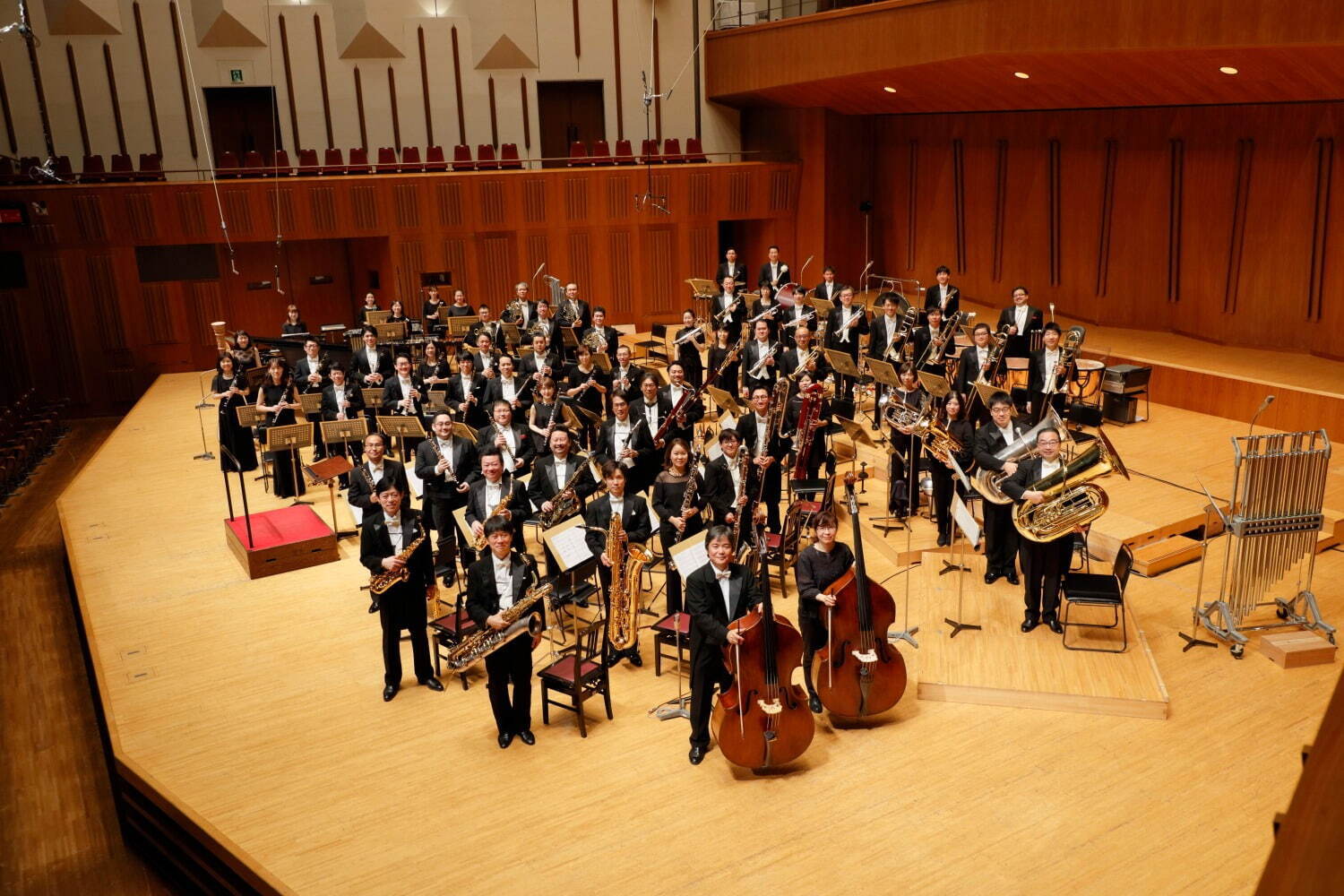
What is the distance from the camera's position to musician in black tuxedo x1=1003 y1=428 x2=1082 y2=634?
19.8 feet

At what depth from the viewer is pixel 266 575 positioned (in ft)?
25.6

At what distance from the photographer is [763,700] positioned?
4.87 metres

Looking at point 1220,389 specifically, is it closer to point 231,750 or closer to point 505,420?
point 505,420

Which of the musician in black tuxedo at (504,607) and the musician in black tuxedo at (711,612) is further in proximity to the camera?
the musician in black tuxedo at (504,607)

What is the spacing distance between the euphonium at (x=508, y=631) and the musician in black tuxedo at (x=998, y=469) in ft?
9.44

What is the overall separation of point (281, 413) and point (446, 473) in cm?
292

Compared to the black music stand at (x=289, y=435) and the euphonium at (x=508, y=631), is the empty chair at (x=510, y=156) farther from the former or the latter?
the euphonium at (x=508, y=631)

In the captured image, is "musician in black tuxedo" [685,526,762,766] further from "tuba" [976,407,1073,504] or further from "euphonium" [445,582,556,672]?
"tuba" [976,407,1073,504]

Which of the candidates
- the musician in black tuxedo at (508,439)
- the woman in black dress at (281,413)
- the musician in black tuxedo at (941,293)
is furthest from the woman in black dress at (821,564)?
the woman in black dress at (281,413)

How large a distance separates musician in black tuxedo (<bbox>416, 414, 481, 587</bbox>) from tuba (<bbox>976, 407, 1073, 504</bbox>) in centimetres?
331

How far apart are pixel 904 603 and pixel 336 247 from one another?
1229 centimetres

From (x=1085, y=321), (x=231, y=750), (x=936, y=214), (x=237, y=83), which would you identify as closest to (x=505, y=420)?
(x=231, y=750)

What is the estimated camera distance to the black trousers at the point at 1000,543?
689 cm

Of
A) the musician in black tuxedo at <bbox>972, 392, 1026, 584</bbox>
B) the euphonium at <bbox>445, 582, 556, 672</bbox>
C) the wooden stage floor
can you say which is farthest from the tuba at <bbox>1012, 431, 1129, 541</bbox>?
the euphonium at <bbox>445, 582, 556, 672</bbox>
